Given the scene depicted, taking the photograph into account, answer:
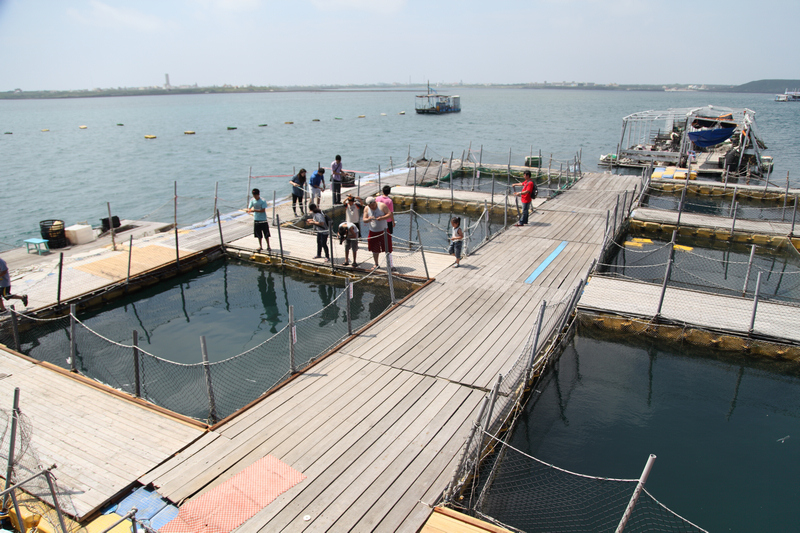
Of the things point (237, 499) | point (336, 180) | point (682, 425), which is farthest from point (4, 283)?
point (682, 425)

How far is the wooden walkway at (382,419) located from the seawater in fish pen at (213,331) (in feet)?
4.28

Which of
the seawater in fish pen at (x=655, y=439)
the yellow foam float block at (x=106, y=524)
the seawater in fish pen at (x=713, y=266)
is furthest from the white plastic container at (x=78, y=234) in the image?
the seawater in fish pen at (x=713, y=266)

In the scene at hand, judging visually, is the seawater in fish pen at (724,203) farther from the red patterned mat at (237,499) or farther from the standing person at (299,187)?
the red patterned mat at (237,499)

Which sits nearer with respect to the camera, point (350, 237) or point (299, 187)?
point (350, 237)

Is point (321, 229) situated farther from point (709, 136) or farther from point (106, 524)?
point (709, 136)

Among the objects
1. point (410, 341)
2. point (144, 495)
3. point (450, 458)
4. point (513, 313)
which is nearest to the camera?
point (144, 495)

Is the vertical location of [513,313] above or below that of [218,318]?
above

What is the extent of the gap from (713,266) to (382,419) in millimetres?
16413

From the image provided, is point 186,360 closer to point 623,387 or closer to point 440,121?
point 623,387

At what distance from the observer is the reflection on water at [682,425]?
27.2ft

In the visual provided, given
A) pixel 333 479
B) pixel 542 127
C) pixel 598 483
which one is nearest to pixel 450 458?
pixel 333 479

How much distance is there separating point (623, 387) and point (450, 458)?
6.08 meters

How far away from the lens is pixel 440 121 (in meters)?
112

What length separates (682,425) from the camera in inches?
400
